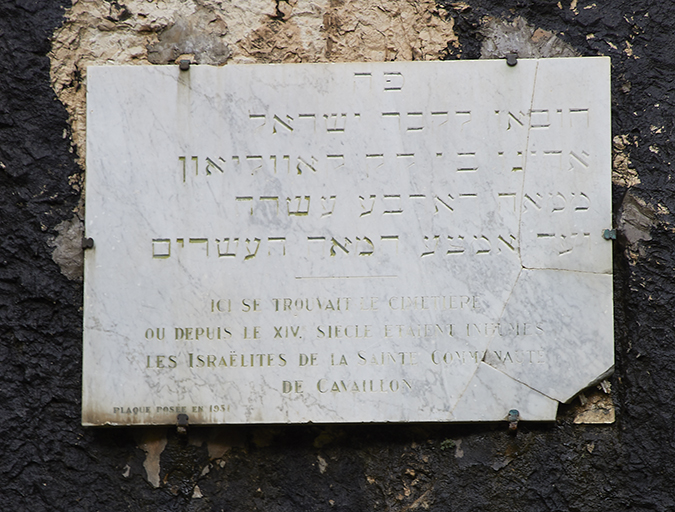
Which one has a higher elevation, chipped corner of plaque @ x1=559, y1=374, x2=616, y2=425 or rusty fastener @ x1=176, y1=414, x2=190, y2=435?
chipped corner of plaque @ x1=559, y1=374, x2=616, y2=425

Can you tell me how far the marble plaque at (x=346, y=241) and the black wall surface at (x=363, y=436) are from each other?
0.47ft

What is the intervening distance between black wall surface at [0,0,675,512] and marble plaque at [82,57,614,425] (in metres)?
0.14

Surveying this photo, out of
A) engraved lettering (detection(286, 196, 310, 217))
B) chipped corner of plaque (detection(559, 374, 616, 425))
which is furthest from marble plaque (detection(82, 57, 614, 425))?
chipped corner of plaque (detection(559, 374, 616, 425))

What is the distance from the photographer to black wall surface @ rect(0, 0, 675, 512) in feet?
8.86

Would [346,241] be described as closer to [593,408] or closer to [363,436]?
[363,436]

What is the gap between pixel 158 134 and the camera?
2.82m

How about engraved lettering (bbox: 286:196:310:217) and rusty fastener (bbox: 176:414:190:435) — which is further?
engraved lettering (bbox: 286:196:310:217)

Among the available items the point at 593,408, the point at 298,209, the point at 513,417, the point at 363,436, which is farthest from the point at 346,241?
the point at 593,408

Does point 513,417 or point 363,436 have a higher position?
point 513,417

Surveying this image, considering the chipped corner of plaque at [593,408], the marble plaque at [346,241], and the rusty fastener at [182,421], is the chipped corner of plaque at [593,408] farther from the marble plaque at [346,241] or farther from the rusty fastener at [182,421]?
the rusty fastener at [182,421]

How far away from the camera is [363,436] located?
9.07ft

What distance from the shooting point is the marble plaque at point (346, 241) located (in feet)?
8.80

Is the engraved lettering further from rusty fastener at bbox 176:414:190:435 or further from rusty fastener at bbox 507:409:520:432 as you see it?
rusty fastener at bbox 507:409:520:432

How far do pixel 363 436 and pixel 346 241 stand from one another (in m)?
0.80
